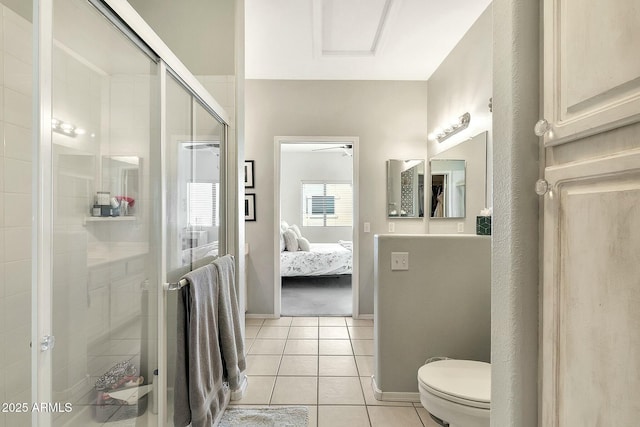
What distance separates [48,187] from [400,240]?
180cm

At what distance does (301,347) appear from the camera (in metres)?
3.01

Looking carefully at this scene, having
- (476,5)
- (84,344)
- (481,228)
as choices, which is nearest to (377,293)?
(481,228)

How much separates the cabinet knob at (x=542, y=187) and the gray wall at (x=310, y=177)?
21.9ft

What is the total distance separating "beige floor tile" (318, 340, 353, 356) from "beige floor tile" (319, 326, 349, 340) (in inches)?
3.8

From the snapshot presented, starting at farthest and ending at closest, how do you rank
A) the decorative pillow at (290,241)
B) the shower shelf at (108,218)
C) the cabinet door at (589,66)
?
the decorative pillow at (290,241), the shower shelf at (108,218), the cabinet door at (589,66)

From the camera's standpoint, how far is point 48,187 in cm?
87

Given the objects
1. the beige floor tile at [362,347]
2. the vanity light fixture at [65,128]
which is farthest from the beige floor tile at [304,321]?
the vanity light fixture at [65,128]

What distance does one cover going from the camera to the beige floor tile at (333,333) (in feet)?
10.7

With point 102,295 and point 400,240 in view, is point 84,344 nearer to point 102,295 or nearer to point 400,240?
point 102,295

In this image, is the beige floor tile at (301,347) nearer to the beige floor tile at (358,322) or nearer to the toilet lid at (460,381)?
the beige floor tile at (358,322)

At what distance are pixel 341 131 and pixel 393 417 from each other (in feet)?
9.28

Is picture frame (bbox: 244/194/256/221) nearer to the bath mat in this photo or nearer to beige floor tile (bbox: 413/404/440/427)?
the bath mat

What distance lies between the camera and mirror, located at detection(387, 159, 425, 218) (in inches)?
149

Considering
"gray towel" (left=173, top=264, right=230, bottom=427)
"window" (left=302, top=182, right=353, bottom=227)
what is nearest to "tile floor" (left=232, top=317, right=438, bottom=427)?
"gray towel" (left=173, top=264, right=230, bottom=427)
